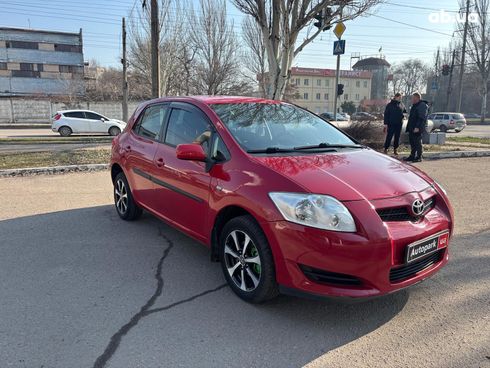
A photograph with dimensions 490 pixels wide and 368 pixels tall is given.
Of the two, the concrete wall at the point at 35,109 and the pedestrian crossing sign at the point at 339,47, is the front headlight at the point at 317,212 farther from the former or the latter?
the concrete wall at the point at 35,109

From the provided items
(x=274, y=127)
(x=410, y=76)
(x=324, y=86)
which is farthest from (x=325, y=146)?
(x=410, y=76)

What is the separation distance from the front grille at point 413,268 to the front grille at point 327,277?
0.93ft

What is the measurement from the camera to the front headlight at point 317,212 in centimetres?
267

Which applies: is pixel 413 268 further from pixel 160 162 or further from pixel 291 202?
pixel 160 162

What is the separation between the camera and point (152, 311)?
309 cm

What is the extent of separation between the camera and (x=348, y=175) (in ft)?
10.1

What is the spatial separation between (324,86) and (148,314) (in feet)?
308

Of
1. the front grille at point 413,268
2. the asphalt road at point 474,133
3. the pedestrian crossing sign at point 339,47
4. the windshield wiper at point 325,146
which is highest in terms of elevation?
the pedestrian crossing sign at point 339,47

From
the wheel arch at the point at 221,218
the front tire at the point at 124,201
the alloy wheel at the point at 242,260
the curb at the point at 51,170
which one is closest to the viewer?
the alloy wheel at the point at 242,260

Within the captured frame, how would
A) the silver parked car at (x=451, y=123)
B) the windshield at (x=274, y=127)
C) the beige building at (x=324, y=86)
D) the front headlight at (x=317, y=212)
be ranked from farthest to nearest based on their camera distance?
1. the beige building at (x=324, y=86)
2. the silver parked car at (x=451, y=123)
3. the windshield at (x=274, y=127)
4. the front headlight at (x=317, y=212)

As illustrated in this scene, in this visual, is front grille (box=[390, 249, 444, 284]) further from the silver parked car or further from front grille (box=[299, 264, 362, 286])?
the silver parked car

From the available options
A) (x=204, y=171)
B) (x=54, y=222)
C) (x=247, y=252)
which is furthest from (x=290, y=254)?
(x=54, y=222)

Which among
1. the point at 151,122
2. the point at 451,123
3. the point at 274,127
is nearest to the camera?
the point at 274,127

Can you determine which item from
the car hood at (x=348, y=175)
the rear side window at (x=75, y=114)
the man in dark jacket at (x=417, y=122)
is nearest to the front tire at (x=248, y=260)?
Answer: the car hood at (x=348, y=175)
